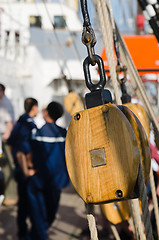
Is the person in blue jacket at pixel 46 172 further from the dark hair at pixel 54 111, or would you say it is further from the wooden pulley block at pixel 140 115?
the wooden pulley block at pixel 140 115

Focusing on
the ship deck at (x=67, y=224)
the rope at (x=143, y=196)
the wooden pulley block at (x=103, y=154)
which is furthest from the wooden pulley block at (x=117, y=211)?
the ship deck at (x=67, y=224)

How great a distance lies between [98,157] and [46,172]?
67.3 inches

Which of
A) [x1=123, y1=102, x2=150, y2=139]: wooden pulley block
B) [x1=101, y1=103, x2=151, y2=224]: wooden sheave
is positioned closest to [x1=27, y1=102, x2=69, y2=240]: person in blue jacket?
[x1=101, y1=103, x2=151, y2=224]: wooden sheave

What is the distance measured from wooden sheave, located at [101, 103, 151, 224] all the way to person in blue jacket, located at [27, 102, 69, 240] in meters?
0.85

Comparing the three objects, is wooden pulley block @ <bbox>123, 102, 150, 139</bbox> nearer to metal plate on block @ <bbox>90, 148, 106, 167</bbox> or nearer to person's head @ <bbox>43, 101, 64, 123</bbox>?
metal plate on block @ <bbox>90, 148, 106, 167</bbox>

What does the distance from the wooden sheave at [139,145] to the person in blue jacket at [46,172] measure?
845 millimetres

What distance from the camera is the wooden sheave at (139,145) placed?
868 millimetres

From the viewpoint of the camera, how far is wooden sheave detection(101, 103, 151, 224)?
87 cm

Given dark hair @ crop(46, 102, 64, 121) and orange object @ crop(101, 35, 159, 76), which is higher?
orange object @ crop(101, 35, 159, 76)

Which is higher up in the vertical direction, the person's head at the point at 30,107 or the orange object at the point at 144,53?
the orange object at the point at 144,53

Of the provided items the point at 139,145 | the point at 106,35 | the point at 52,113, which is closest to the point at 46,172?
the point at 52,113

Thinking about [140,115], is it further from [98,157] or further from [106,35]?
[98,157]

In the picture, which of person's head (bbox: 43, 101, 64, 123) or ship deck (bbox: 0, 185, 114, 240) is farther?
ship deck (bbox: 0, 185, 114, 240)

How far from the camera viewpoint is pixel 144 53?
3486 mm
